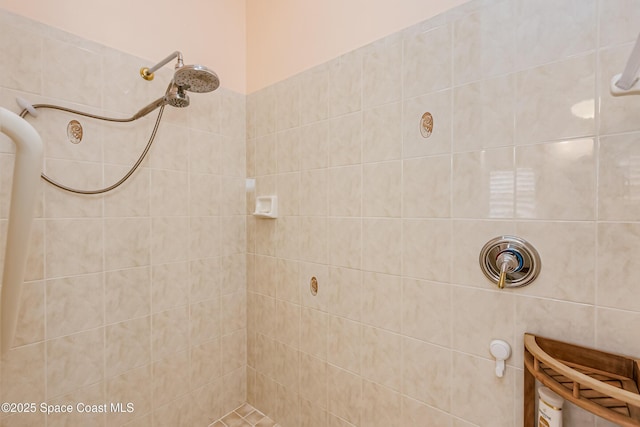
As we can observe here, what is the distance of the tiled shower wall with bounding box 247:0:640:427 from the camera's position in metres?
0.77

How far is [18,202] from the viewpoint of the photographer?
0.67m

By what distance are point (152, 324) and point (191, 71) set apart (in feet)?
3.62

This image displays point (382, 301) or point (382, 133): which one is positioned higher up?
point (382, 133)

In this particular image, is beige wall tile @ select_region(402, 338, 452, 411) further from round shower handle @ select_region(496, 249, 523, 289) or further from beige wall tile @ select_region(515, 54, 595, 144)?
beige wall tile @ select_region(515, 54, 595, 144)

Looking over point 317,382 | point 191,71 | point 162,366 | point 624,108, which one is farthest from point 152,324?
point 624,108

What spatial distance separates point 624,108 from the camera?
29.1 inches

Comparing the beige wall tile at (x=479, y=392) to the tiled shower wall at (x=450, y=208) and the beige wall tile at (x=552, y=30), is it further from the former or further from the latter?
the beige wall tile at (x=552, y=30)

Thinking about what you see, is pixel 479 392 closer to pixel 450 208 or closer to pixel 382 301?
pixel 382 301

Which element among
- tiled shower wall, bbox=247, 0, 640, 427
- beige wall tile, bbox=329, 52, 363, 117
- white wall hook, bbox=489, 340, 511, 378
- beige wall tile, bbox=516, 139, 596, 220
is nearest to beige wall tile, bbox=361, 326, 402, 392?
tiled shower wall, bbox=247, 0, 640, 427

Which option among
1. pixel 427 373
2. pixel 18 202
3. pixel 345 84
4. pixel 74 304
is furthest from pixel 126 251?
pixel 427 373

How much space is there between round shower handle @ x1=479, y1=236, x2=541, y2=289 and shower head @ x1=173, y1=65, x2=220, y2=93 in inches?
44.4

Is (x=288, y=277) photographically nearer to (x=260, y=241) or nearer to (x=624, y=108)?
(x=260, y=241)

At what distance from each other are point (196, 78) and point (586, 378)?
4.66 feet

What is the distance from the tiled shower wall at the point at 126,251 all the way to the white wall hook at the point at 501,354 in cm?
129
